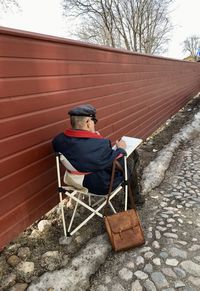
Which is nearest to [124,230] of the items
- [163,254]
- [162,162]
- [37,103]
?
[163,254]

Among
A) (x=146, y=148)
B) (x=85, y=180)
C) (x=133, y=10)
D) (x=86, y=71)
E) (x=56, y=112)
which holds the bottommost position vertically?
(x=146, y=148)

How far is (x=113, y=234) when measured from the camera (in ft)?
10.2

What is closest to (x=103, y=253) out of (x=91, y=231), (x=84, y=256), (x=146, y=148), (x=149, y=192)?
(x=84, y=256)

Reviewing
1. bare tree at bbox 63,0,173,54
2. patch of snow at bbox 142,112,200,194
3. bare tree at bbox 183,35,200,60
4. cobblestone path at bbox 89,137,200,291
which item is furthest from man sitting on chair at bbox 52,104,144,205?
bare tree at bbox 183,35,200,60

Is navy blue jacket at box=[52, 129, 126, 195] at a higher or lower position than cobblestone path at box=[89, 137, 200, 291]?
higher

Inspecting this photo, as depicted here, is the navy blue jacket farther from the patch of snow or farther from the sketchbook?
the patch of snow

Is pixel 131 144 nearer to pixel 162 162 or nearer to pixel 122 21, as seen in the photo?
pixel 162 162

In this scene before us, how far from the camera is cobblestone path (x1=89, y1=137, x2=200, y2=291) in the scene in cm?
275

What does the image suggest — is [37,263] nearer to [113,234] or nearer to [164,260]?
[113,234]

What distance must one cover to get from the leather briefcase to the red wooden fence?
89 cm

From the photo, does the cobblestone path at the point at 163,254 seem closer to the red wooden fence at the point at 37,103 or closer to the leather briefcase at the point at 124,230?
the leather briefcase at the point at 124,230

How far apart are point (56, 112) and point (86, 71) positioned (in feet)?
3.25

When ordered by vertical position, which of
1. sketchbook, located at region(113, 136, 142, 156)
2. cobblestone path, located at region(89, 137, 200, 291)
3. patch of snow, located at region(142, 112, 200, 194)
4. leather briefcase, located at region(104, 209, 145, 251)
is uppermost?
sketchbook, located at region(113, 136, 142, 156)

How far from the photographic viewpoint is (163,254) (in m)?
3.10
